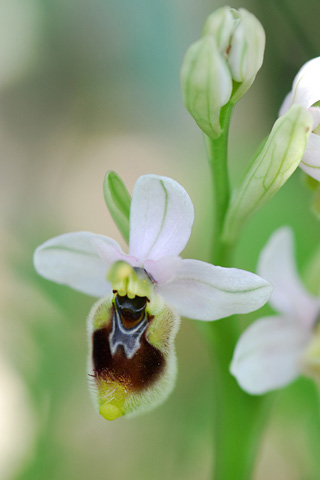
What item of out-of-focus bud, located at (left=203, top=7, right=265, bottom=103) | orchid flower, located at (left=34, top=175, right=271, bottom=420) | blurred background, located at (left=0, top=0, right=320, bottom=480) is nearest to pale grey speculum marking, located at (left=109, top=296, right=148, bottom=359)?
orchid flower, located at (left=34, top=175, right=271, bottom=420)

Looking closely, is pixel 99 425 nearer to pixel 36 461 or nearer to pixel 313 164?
pixel 36 461

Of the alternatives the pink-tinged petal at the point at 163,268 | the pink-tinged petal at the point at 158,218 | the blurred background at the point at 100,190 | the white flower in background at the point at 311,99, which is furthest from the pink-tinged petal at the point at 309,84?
the blurred background at the point at 100,190

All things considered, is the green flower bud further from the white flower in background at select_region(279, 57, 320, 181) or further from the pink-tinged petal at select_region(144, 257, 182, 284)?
the white flower in background at select_region(279, 57, 320, 181)

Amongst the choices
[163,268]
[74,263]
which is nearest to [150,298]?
[163,268]

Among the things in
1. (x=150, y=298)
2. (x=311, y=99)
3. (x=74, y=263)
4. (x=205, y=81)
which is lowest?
(x=150, y=298)

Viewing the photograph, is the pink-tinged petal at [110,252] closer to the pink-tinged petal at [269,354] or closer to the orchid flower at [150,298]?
the orchid flower at [150,298]

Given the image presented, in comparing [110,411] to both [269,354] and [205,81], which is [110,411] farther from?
[205,81]

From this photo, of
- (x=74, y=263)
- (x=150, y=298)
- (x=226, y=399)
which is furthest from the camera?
(x=226, y=399)
